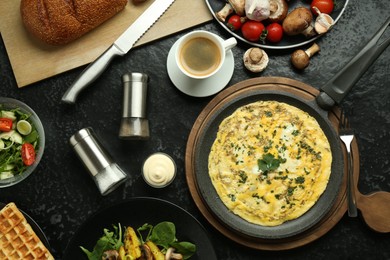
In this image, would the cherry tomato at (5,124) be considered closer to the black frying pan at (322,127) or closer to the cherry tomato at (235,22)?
the black frying pan at (322,127)

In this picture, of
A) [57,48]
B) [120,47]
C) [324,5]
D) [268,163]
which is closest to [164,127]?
[120,47]

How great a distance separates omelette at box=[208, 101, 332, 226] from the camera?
2.85 metres

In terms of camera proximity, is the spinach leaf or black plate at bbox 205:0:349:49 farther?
black plate at bbox 205:0:349:49

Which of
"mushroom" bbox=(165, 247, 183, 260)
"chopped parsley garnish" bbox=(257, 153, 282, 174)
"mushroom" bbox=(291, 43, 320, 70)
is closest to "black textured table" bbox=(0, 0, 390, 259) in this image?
"mushroom" bbox=(291, 43, 320, 70)

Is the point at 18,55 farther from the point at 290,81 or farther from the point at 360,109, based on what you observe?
the point at 360,109

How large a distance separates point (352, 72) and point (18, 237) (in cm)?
203

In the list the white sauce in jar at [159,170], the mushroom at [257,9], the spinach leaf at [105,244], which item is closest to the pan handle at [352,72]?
the mushroom at [257,9]

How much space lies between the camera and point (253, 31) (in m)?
2.90

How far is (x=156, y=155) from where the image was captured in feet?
9.62

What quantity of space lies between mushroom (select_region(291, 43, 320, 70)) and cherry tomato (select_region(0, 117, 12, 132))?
164cm

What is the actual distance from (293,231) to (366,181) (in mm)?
564

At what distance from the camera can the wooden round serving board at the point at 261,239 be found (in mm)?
2895

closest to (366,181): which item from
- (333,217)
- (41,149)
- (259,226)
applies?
(333,217)

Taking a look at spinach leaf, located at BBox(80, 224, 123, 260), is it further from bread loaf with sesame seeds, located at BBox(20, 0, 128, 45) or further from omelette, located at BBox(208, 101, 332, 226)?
bread loaf with sesame seeds, located at BBox(20, 0, 128, 45)
